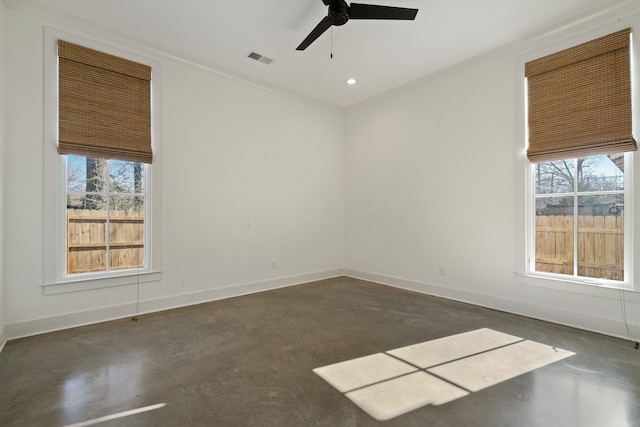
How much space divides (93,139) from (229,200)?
5.57 ft

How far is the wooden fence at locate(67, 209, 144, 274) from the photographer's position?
3.25 m

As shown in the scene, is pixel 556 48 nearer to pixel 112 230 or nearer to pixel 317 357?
pixel 317 357

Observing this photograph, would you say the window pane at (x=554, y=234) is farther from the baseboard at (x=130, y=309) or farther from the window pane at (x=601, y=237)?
the baseboard at (x=130, y=309)

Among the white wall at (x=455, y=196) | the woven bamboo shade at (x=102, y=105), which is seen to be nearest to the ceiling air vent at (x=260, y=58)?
the woven bamboo shade at (x=102, y=105)

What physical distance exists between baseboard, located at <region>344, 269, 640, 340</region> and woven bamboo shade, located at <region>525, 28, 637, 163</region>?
1643 mm

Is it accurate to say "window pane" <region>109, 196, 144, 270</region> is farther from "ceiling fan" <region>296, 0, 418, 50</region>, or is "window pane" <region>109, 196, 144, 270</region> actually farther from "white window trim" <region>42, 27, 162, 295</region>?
"ceiling fan" <region>296, 0, 418, 50</region>

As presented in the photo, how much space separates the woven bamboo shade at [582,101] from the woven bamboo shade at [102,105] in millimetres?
4523

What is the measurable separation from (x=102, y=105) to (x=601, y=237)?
5433 mm

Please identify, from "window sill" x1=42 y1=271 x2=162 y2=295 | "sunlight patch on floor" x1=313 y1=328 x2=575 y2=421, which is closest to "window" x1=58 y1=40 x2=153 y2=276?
"window sill" x1=42 y1=271 x2=162 y2=295

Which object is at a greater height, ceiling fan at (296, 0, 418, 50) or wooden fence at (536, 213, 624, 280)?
ceiling fan at (296, 0, 418, 50)

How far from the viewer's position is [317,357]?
98.6 inches

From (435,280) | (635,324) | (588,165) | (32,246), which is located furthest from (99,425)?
(588,165)

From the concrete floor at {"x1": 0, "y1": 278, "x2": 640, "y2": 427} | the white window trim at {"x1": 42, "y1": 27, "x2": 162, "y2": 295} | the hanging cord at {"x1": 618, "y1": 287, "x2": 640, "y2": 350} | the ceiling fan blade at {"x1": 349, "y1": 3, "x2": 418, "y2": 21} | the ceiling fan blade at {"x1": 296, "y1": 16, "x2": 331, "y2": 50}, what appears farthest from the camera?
the white window trim at {"x1": 42, "y1": 27, "x2": 162, "y2": 295}

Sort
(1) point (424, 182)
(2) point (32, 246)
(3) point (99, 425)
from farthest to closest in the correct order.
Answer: (1) point (424, 182)
(2) point (32, 246)
(3) point (99, 425)
